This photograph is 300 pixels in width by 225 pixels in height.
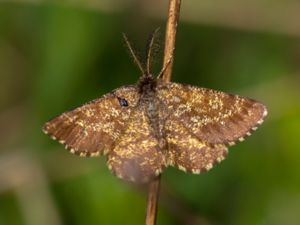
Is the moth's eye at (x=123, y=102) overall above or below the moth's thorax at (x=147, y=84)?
below

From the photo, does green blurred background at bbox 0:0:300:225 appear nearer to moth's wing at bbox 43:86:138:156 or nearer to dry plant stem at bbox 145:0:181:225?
moth's wing at bbox 43:86:138:156

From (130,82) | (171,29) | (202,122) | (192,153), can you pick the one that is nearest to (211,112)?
(202,122)

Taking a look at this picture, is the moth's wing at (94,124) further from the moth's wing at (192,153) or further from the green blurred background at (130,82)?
the green blurred background at (130,82)

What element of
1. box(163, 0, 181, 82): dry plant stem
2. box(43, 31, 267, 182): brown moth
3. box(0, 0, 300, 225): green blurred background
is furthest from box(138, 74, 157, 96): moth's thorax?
box(0, 0, 300, 225): green blurred background

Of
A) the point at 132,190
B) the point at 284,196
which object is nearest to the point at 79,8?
the point at 132,190

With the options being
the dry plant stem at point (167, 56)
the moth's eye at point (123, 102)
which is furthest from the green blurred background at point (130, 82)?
the dry plant stem at point (167, 56)

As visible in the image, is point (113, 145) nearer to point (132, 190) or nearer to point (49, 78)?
point (132, 190)

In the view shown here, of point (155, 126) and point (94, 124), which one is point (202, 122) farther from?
point (94, 124)
